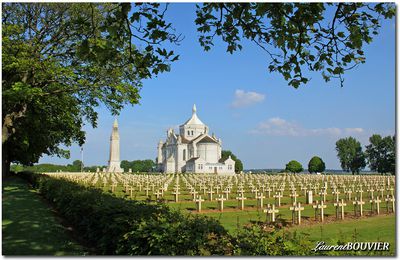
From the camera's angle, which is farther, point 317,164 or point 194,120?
point 194,120

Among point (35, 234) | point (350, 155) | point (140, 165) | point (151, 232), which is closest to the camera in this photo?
point (151, 232)

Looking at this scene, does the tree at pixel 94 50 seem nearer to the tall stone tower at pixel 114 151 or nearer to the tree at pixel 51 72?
the tree at pixel 51 72

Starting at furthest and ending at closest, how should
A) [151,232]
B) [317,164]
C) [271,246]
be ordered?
[317,164] < [151,232] < [271,246]

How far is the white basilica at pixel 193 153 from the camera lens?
87875mm

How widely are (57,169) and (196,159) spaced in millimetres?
32286

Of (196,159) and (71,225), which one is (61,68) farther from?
(196,159)

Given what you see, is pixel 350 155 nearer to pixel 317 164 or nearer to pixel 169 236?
pixel 317 164

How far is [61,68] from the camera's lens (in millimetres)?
15273

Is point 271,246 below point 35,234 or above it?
above

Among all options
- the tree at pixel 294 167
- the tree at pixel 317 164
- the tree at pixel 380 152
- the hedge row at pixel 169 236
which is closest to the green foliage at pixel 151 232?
the hedge row at pixel 169 236

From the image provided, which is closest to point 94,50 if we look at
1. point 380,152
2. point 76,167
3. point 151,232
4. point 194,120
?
point 151,232

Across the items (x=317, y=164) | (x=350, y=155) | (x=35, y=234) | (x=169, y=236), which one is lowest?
(x=35, y=234)

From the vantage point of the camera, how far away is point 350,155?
3177 inches

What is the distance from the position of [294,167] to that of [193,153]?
24562 millimetres
